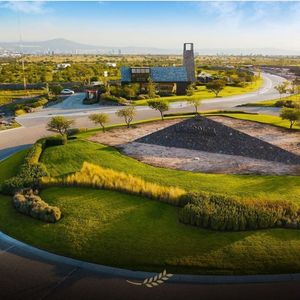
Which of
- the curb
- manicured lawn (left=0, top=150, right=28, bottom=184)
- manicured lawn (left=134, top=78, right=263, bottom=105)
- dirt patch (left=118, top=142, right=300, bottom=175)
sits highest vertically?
manicured lawn (left=134, top=78, right=263, bottom=105)

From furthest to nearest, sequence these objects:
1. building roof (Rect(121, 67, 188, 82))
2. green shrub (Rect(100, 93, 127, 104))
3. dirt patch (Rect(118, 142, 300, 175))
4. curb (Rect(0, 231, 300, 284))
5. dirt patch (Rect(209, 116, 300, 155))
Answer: building roof (Rect(121, 67, 188, 82)) → green shrub (Rect(100, 93, 127, 104)) → dirt patch (Rect(209, 116, 300, 155)) → dirt patch (Rect(118, 142, 300, 175)) → curb (Rect(0, 231, 300, 284))

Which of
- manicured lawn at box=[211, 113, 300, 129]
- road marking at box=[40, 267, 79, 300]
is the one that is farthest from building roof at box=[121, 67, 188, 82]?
road marking at box=[40, 267, 79, 300]

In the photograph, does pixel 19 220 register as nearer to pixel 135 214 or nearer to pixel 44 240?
pixel 44 240

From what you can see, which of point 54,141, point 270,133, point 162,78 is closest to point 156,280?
point 54,141

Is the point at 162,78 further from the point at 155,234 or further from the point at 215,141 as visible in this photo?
the point at 155,234

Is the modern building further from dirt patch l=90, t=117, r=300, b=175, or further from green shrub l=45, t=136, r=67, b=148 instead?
green shrub l=45, t=136, r=67, b=148

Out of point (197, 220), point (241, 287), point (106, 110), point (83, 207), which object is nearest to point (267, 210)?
point (197, 220)
